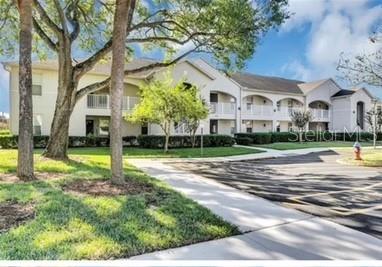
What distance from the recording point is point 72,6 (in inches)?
679

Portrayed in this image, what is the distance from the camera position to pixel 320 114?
1779 inches

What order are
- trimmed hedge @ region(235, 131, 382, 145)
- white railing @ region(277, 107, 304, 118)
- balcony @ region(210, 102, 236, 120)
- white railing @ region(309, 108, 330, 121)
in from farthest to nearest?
1. white railing @ region(309, 108, 330, 121)
2. white railing @ region(277, 107, 304, 118)
3. balcony @ region(210, 102, 236, 120)
4. trimmed hedge @ region(235, 131, 382, 145)

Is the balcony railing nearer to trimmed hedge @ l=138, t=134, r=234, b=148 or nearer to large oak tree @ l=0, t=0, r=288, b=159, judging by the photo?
trimmed hedge @ l=138, t=134, r=234, b=148

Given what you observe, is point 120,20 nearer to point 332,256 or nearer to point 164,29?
point 332,256

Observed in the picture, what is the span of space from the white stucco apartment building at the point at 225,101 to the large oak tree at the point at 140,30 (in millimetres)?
6811

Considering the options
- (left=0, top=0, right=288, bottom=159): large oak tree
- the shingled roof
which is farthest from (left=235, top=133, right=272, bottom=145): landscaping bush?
(left=0, top=0, right=288, bottom=159): large oak tree

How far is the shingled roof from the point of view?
→ 40.2 m

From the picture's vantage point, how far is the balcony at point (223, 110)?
117ft

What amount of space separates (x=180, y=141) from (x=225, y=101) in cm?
1098

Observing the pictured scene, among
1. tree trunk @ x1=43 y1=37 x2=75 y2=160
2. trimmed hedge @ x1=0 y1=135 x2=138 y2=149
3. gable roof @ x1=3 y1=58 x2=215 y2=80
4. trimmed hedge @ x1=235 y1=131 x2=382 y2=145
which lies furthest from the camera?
trimmed hedge @ x1=235 y1=131 x2=382 y2=145

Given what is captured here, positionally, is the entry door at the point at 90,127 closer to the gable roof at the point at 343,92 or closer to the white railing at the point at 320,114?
the white railing at the point at 320,114

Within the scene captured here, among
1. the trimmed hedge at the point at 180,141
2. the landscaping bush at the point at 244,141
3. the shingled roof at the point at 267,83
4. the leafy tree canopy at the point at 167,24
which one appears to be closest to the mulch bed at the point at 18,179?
the leafy tree canopy at the point at 167,24

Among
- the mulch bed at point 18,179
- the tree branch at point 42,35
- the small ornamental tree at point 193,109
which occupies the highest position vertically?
the tree branch at point 42,35

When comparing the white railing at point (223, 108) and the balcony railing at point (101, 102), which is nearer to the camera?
the balcony railing at point (101, 102)
